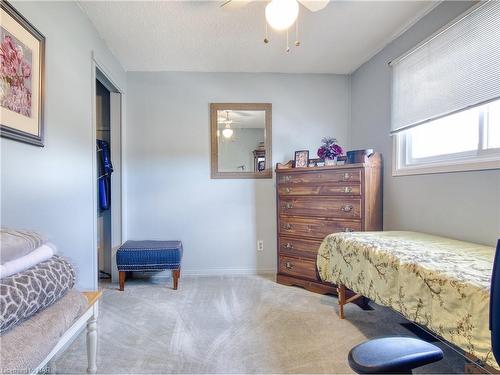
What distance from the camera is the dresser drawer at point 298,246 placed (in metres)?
2.74

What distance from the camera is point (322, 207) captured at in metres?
2.67

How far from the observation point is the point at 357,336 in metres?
1.90

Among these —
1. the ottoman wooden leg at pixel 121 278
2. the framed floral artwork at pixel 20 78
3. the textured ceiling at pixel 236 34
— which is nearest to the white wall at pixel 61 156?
the framed floral artwork at pixel 20 78

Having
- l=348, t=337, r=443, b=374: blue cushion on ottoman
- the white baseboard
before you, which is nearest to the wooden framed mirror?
the white baseboard

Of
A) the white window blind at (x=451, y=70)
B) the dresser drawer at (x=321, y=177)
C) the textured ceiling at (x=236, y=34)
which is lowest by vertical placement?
the dresser drawer at (x=321, y=177)

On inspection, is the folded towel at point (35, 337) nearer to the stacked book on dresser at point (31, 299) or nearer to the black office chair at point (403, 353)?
the stacked book on dresser at point (31, 299)

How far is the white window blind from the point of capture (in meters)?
1.60

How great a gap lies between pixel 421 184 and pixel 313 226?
3.35 feet

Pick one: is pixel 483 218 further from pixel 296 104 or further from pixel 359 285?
pixel 296 104

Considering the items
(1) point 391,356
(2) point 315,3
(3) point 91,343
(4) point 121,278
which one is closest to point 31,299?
(3) point 91,343

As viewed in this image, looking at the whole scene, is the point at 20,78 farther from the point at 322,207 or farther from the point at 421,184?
the point at 421,184

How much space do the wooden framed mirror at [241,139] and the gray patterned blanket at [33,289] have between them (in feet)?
7.74

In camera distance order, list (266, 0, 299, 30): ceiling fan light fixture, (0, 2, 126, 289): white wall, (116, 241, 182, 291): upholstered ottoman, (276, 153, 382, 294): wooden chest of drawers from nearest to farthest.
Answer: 1. (0, 2, 126, 289): white wall
2. (266, 0, 299, 30): ceiling fan light fixture
3. (276, 153, 382, 294): wooden chest of drawers
4. (116, 241, 182, 291): upholstered ottoman

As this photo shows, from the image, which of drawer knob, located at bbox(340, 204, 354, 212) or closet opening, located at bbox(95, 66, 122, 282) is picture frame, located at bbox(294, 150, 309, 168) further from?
closet opening, located at bbox(95, 66, 122, 282)
